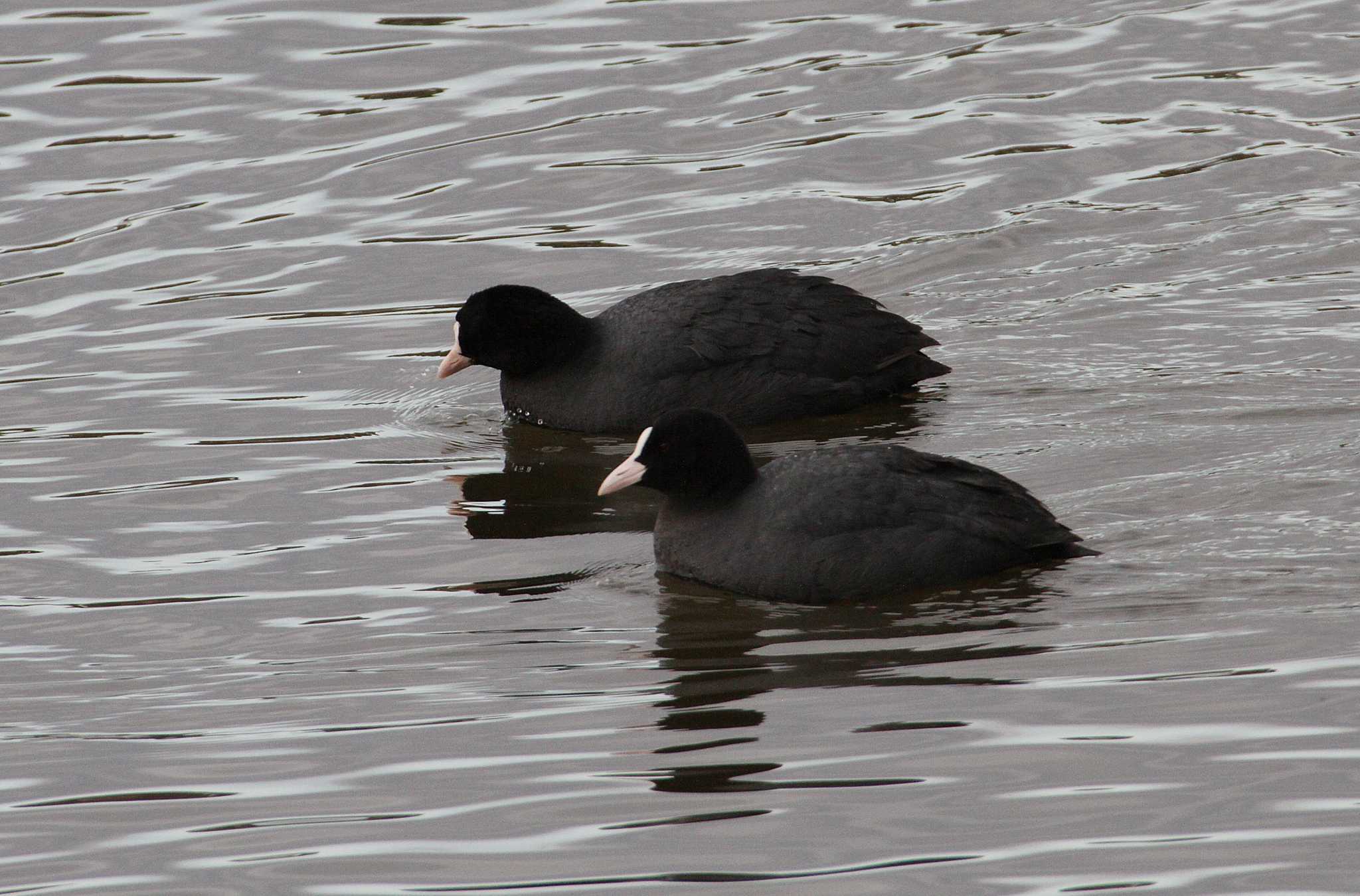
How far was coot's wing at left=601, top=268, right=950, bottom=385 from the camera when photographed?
10.8 meters

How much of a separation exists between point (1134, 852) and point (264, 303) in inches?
339

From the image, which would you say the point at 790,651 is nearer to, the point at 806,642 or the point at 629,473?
the point at 806,642

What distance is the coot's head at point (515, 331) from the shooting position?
11125 mm

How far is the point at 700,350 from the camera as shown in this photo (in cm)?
1077

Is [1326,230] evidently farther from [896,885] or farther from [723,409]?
[896,885]

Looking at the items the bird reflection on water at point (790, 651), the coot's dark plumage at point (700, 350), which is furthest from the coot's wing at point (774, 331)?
the bird reflection on water at point (790, 651)

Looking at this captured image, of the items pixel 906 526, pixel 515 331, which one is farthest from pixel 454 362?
pixel 906 526

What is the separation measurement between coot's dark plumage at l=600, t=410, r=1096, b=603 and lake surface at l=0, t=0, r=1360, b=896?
140 millimetres

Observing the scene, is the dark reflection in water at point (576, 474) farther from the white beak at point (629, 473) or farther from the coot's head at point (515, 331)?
the white beak at point (629, 473)

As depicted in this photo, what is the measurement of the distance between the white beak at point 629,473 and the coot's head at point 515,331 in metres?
2.41

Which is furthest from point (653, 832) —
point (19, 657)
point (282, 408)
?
point (282, 408)

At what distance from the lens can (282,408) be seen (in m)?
11.4

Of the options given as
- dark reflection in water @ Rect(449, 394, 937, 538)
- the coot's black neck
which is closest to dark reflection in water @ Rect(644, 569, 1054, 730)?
dark reflection in water @ Rect(449, 394, 937, 538)

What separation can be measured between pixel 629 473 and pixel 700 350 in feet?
7.02
